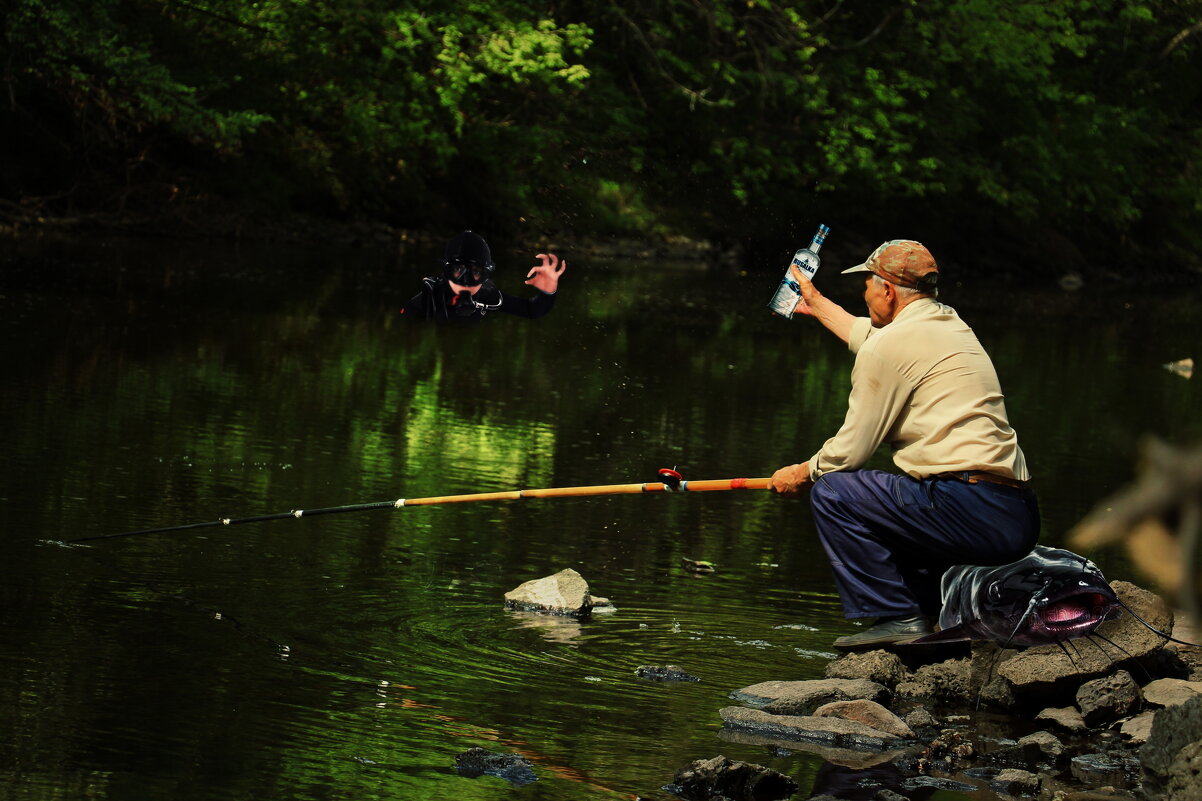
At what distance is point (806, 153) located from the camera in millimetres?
35281

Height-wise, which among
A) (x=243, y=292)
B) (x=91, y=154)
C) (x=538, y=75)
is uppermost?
(x=538, y=75)

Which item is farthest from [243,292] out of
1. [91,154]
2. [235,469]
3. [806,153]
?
[806,153]

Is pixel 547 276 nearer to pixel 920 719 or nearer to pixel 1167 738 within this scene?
pixel 920 719

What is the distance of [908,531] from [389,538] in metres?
2.75

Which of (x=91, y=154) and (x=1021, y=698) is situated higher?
(x=91, y=154)

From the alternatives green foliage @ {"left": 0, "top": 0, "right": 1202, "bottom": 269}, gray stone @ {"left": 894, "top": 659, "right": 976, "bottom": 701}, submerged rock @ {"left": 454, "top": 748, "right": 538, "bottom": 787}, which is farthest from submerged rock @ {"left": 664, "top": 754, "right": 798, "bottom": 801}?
green foliage @ {"left": 0, "top": 0, "right": 1202, "bottom": 269}

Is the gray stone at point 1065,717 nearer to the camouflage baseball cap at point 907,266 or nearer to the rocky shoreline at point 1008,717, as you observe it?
the rocky shoreline at point 1008,717

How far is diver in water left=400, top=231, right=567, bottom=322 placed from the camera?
7504mm

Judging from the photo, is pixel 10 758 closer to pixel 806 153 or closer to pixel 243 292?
pixel 243 292

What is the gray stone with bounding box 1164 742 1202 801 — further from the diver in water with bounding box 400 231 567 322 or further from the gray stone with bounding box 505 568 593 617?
the diver in water with bounding box 400 231 567 322

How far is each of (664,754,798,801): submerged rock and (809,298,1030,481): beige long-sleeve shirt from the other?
1.66 metres

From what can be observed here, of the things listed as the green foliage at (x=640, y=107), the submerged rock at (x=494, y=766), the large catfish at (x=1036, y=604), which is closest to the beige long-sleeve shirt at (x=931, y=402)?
the large catfish at (x=1036, y=604)

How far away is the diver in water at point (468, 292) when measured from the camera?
7.50 meters

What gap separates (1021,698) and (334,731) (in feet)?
7.86
